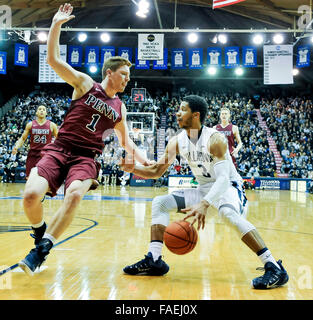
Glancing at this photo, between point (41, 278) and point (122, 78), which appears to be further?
point (122, 78)

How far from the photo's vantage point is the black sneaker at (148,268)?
10.9 ft

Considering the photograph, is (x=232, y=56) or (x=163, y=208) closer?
(x=163, y=208)

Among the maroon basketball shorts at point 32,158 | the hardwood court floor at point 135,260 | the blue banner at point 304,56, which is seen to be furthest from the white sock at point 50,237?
the blue banner at point 304,56

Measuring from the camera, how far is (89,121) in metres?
3.55

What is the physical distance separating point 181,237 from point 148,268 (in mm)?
490

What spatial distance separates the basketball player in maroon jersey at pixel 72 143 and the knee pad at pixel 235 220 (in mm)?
1073

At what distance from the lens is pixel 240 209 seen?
11.1 feet

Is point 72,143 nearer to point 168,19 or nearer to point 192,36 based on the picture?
point 192,36

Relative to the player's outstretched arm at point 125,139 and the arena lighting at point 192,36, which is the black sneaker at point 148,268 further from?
the arena lighting at point 192,36

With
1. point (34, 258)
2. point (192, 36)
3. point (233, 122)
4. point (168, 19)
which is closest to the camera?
point (34, 258)

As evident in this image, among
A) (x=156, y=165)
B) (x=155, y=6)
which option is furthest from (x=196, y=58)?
(x=156, y=165)
